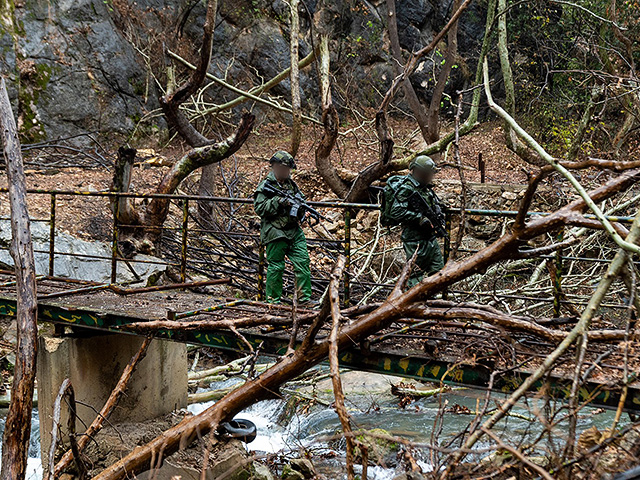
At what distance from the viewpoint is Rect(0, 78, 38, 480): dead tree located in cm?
418

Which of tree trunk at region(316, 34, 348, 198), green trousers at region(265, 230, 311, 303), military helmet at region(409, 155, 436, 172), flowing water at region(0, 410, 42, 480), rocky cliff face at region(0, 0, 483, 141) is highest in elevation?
rocky cliff face at region(0, 0, 483, 141)

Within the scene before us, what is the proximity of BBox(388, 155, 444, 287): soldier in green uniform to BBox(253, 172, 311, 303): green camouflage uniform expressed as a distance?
3.46 feet

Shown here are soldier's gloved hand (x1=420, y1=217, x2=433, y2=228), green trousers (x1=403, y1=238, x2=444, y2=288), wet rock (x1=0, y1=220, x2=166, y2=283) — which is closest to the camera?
soldier's gloved hand (x1=420, y1=217, x2=433, y2=228)

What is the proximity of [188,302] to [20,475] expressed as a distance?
249cm

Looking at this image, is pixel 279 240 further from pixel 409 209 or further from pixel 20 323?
pixel 20 323

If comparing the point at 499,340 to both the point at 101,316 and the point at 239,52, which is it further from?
the point at 239,52

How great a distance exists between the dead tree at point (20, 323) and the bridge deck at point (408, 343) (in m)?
1.16

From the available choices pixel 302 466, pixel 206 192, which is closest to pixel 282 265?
pixel 302 466

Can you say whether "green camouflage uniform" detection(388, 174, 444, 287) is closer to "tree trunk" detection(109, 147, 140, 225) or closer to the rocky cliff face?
"tree trunk" detection(109, 147, 140, 225)

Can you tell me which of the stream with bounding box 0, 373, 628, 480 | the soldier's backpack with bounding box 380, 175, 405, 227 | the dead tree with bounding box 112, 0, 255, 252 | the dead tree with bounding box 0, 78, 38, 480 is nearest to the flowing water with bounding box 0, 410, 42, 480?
the stream with bounding box 0, 373, 628, 480

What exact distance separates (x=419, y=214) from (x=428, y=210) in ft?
0.32

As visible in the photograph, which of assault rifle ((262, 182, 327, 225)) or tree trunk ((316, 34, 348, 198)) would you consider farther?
tree trunk ((316, 34, 348, 198))

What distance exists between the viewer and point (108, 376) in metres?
6.46

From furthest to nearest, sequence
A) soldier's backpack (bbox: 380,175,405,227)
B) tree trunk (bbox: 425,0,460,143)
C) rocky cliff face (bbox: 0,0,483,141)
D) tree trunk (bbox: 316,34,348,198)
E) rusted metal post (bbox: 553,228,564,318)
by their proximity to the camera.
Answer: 1. rocky cliff face (bbox: 0,0,483,141)
2. tree trunk (bbox: 425,0,460,143)
3. tree trunk (bbox: 316,34,348,198)
4. soldier's backpack (bbox: 380,175,405,227)
5. rusted metal post (bbox: 553,228,564,318)
